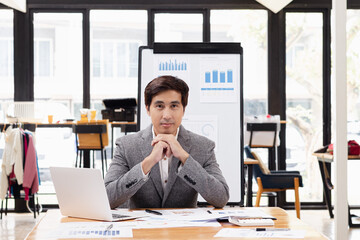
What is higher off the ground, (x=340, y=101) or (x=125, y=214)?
(x=340, y=101)

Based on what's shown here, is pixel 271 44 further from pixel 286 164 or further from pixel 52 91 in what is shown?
pixel 52 91

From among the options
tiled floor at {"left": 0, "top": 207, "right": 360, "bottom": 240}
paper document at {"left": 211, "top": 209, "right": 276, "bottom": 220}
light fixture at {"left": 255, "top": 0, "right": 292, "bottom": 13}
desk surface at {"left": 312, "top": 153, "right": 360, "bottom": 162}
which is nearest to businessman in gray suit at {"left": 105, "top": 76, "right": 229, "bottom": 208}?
paper document at {"left": 211, "top": 209, "right": 276, "bottom": 220}

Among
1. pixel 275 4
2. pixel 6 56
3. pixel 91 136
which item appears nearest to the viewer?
pixel 91 136

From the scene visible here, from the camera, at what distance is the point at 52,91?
24.8 ft

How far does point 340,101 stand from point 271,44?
2870 mm

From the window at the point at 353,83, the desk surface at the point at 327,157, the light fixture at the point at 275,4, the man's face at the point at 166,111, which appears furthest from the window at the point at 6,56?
the man's face at the point at 166,111

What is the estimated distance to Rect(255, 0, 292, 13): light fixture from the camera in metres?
7.16

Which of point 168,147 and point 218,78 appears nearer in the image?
point 168,147

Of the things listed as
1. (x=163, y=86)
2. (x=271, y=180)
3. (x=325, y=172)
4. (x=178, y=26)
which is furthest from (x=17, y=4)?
(x=163, y=86)

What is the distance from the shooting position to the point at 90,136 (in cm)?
669

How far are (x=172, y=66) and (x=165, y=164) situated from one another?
2.39 feet

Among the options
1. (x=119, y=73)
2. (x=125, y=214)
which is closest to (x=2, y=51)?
(x=119, y=73)

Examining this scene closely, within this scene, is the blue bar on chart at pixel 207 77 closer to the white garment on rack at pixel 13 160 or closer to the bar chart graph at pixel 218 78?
the bar chart graph at pixel 218 78

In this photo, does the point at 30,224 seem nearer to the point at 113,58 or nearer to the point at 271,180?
the point at 113,58
